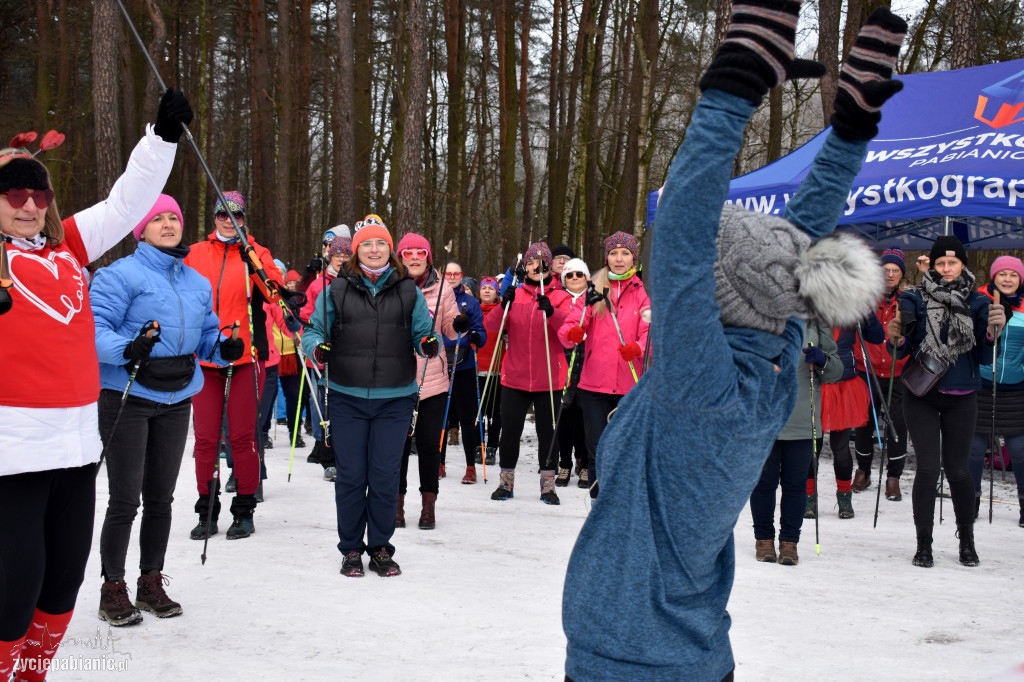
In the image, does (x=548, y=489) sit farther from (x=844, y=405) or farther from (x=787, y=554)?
(x=844, y=405)

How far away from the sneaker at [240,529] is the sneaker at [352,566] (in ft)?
3.29

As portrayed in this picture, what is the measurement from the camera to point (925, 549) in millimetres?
5613

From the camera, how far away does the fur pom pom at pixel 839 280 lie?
162 cm

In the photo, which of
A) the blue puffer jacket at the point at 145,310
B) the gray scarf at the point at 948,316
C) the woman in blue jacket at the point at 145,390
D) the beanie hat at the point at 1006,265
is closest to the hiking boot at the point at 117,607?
the woman in blue jacket at the point at 145,390

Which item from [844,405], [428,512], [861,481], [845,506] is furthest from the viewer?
[861,481]

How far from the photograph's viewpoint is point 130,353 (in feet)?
13.0

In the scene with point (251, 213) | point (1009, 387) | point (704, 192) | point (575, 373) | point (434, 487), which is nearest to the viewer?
point (704, 192)

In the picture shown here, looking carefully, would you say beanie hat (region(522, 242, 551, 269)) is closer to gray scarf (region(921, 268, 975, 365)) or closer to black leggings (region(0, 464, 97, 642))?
gray scarf (region(921, 268, 975, 365))

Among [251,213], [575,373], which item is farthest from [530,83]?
[575,373]

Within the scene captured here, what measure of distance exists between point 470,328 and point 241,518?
215cm

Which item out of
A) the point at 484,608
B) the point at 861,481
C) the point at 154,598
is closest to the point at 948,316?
the point at 861,481

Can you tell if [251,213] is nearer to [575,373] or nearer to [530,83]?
[530,83]

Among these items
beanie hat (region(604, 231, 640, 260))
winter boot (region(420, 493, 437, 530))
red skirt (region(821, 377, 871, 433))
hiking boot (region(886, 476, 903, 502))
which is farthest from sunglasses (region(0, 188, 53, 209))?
hiking boot (region(886, 476, 903, 502))

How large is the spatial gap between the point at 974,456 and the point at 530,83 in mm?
20317
